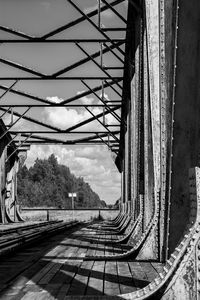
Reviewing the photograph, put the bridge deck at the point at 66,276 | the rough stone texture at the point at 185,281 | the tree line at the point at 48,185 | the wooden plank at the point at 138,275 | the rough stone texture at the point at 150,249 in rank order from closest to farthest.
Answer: the rough stone texture at the point at 185,281, the bridge deck at the point at 66,276, the wooden plank at the point at 138,275, the rough stone texture at the point at 150,249, the tree line at the point at 48,185

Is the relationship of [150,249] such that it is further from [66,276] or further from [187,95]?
[187,95]

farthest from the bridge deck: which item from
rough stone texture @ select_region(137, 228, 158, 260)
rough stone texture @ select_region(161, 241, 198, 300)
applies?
rough stone texture @ select_region(161, 241, 198, 300)

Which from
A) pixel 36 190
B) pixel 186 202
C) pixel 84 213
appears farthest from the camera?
pixel 36 190

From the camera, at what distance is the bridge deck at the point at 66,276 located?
15.3 ft

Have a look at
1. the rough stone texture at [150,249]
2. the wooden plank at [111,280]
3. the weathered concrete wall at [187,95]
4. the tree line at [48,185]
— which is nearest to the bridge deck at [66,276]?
the wooden plank at [111,280]

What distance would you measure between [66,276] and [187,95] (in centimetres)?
291

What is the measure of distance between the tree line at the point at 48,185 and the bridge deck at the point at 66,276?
10892cm

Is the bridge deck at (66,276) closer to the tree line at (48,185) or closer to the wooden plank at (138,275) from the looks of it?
the wooden plank at (138,275)

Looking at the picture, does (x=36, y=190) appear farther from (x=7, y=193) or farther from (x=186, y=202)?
(x=186, y=202)

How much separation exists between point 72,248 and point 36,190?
117 metres

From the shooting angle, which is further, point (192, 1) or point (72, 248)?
point (72, 248)

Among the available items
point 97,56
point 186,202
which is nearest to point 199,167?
point 186,202

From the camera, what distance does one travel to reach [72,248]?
985cm

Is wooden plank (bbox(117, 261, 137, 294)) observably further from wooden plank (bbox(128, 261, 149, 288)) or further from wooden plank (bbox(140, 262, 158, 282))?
wooden plank (bbox(140, 262, 158, 282))
